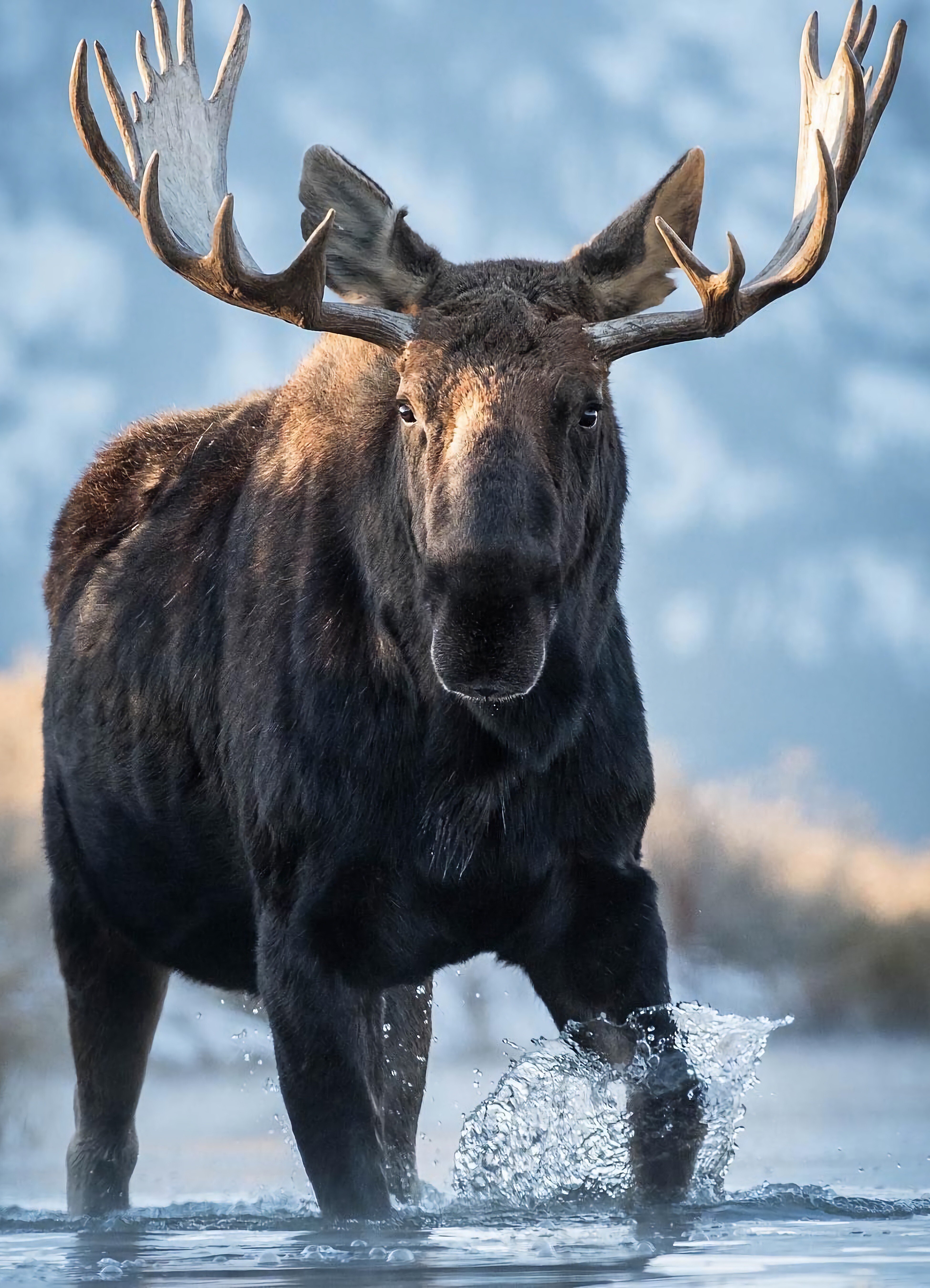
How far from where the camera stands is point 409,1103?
7.30 m

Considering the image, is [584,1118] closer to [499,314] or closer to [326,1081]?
[326,1081]

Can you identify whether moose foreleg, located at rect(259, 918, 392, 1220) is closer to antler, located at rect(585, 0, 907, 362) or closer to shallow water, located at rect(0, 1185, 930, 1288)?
shallow water, located at rect(0, 1185, 930, 1288)

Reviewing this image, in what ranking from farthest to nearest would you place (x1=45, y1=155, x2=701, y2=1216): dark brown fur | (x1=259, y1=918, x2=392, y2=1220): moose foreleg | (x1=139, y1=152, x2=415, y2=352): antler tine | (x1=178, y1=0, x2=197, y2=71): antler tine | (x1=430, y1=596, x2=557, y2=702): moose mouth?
(x1=178, y1=0, x2=197, y2=71): antler tine, (x1=139, y1=152, x2=415, y2=352): antler tine, (x1=259, y1=918, x2=392, y2=1220): moose foreleg, (x1=45, y1=155, x2=701, y2=1216): dark brown fur, (x1=430, y1=596, x2=557, y2=702): moose mouth

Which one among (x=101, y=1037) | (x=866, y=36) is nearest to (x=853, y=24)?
(x=866, y=36)

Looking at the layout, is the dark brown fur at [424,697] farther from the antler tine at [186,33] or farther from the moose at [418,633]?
the antler tine at [186,33]

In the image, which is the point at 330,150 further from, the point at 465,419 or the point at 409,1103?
the point at 409,1103

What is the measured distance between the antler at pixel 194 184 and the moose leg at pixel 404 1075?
7.94 feet

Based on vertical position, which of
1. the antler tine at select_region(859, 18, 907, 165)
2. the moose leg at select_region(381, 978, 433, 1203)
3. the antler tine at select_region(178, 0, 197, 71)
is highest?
the antler tine at select_region(178, 0, 197, 71)

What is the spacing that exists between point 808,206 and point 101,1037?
351 centimetres

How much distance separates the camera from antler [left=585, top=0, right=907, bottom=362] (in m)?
5.75

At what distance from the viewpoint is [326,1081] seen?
5.51 m

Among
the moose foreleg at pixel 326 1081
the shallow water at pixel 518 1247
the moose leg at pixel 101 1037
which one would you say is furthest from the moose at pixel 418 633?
the moose leg at pixel 101 1037

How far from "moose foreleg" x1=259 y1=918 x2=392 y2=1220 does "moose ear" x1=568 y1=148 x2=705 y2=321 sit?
187 centimetres

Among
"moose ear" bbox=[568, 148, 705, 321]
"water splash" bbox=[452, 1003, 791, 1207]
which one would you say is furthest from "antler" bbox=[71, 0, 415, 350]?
"water splash" bbox=[452, 1003, 791, 1207]
